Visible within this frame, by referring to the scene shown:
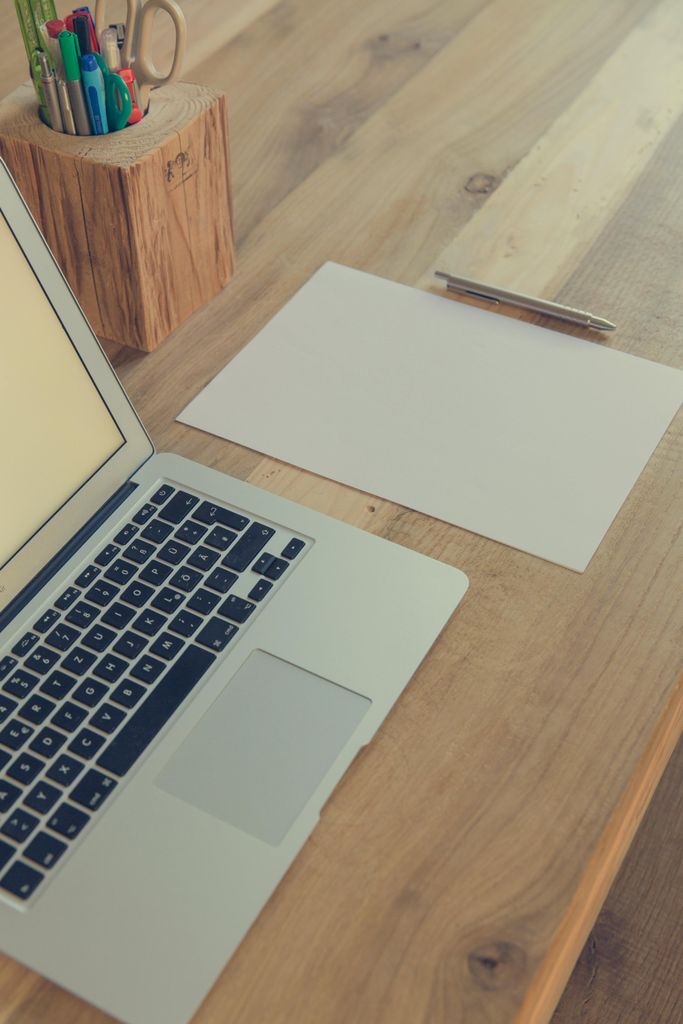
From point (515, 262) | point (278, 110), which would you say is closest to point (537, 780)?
point (515, 262)

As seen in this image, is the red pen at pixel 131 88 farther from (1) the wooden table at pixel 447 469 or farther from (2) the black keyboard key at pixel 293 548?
(2) the black keyboard key at pixel 293 548

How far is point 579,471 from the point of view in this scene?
0.80 metres

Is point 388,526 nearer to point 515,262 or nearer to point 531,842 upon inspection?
point 531,842

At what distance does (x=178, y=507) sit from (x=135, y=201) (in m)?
0.25

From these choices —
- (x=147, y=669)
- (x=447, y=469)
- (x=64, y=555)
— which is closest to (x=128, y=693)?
(x=147, y=669)

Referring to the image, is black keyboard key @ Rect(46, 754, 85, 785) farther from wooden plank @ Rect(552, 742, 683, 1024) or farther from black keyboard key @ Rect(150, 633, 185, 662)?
wooden plank @ Rect(552, 742, 683, 1024)

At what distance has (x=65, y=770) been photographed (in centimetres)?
59

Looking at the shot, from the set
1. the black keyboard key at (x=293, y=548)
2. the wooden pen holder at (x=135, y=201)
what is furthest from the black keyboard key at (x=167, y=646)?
the wooden pen holder at (x=135, y=201)

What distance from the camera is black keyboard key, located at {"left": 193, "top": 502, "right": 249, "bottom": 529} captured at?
720mm

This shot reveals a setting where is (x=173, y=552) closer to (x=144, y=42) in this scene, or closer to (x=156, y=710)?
(x=156, y=710)

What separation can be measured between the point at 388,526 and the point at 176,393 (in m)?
0.23

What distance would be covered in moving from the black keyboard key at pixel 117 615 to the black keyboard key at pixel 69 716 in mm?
62

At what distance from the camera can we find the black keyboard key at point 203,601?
67 cm

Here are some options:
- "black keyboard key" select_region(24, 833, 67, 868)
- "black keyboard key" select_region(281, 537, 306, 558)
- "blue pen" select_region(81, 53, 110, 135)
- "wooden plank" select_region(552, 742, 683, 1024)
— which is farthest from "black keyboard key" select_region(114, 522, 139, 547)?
"wooden plank" select_region(552, 742, 683, 1024)
